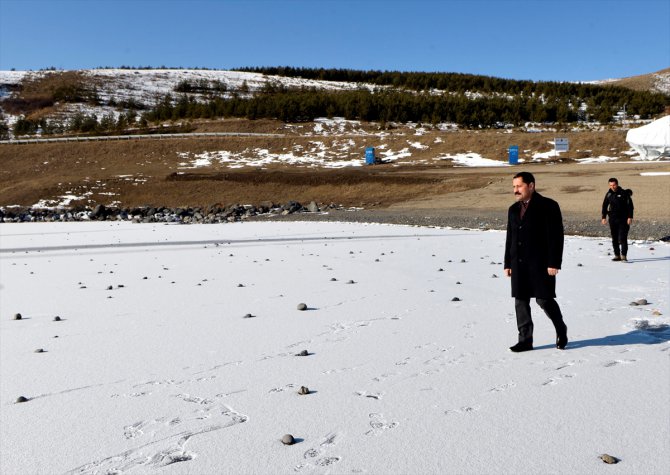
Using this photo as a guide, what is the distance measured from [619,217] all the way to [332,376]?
8.57 metres

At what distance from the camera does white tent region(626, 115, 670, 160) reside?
3931cm

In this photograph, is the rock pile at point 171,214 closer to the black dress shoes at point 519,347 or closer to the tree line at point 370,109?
the black dress shoes at point 519,347

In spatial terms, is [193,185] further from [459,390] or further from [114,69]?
[114,69]

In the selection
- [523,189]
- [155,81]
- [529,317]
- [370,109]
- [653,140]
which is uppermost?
[155,81]

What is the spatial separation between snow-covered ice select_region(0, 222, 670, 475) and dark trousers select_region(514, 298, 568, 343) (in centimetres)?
21

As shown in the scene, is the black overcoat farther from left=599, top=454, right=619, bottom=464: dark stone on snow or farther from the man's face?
left=599, top=454, right=619, bottom=464: dark stone on snow

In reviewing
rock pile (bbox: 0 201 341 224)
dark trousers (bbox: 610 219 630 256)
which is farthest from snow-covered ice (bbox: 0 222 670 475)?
rock pile (bbox: 0 201 341 224)

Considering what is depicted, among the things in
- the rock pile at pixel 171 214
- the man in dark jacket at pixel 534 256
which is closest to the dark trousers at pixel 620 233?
the man in dark jacket at pixel 534 256

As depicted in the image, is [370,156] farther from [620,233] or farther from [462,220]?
[620,233]

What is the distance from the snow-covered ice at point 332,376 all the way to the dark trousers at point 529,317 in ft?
0.70

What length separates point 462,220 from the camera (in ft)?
71.0

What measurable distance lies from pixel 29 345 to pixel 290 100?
7584 cm

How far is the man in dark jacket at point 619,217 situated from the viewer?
10.7 meters

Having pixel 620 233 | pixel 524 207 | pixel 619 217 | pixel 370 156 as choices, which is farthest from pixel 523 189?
pixel 370 156
